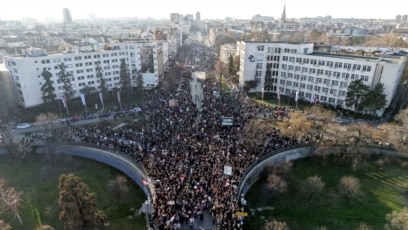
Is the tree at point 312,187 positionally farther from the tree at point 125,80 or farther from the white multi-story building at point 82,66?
the white multi-story building at point 82,66

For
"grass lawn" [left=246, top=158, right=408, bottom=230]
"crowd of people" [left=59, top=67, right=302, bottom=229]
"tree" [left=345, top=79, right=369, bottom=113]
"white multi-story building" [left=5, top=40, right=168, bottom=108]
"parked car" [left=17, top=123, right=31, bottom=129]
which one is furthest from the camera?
"white multi-story building" [left=5, top=40, right=168, bottom=108]

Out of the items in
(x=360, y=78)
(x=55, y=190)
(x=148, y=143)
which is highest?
(x=360, y=78)

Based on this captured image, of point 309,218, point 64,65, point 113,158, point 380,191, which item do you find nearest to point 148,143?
point 113,158

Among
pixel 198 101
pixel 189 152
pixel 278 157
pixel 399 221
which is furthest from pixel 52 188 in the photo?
pixel 399 221

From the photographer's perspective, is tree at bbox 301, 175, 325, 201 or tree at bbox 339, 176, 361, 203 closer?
tree at bbox 339, 176, 361, 203

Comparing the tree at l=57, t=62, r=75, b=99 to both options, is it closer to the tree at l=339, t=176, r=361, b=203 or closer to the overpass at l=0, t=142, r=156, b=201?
the overpass at l=0, t=142, r=156, b=201

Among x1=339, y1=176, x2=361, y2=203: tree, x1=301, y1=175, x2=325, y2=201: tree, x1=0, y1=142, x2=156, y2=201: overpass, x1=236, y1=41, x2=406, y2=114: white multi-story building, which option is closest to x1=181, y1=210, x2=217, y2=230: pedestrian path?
x1=0, y1=142, x2=156, y2=201: overpass

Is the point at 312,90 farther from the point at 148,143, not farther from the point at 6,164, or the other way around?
the point at 6,164
